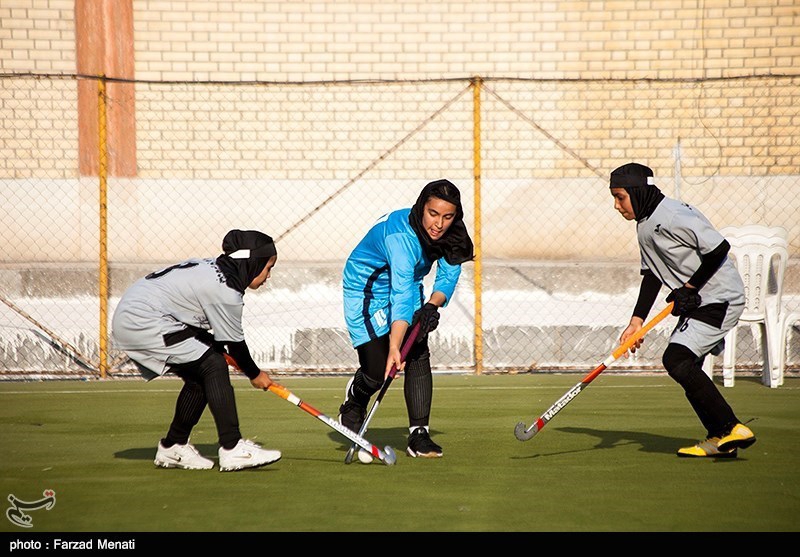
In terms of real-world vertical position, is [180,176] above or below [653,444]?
above

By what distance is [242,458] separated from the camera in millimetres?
5617

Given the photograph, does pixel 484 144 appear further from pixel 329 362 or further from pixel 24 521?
pixel 24 521

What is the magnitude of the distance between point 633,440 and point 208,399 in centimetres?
257

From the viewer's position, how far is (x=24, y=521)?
441 centimetres

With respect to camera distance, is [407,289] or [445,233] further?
[445,233]

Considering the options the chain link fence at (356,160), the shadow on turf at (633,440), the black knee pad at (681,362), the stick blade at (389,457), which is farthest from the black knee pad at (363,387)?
the chain link fence at (356,160)

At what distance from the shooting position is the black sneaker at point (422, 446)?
6082mm

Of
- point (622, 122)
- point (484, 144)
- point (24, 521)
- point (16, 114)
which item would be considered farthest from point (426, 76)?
point (24, 521)

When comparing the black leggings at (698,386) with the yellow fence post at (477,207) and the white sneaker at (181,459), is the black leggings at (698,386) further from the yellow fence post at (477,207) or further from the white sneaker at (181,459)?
the yellow fence post at (477,207)

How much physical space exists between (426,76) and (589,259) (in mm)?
3042

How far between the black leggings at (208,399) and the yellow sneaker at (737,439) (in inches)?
97.4

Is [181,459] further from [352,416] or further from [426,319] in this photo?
[426,319]

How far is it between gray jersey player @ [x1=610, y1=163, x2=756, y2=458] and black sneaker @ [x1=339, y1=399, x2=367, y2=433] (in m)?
1.69

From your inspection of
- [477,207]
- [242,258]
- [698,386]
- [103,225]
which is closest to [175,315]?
[242,258]
